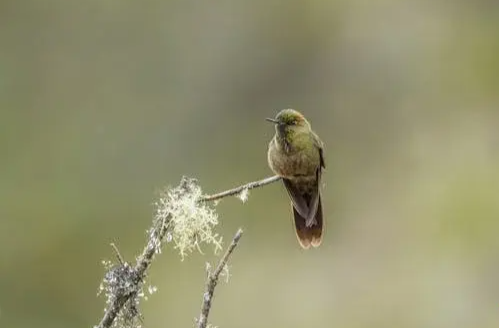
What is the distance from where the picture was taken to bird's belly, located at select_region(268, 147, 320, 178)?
222 cm

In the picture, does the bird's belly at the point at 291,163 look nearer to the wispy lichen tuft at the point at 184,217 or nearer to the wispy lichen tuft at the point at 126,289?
the wispy lichen tuft at the point at 184,217

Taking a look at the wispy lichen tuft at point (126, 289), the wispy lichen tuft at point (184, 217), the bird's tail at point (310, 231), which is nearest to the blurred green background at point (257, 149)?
the bird's tail at point (310, 231)

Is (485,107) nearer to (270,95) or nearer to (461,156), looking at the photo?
(461,156)

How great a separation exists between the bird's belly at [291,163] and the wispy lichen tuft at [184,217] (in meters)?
0.38

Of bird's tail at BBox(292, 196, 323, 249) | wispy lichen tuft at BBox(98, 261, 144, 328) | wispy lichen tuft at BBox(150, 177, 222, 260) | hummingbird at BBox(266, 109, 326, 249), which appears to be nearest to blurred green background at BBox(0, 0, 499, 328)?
bird's tail at BBox(292, 196, 323, 249)

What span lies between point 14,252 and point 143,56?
1713mm

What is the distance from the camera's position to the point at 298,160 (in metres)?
2.24

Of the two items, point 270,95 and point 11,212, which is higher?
point 270,95

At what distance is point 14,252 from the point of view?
758 cm

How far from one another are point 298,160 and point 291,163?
17 millimetres

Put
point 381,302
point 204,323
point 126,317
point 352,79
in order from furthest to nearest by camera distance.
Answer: point 352,79, point 381,302, point 126,317, point 204,323

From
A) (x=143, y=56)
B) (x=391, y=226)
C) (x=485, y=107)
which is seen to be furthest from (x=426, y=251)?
(x=143, y=56)

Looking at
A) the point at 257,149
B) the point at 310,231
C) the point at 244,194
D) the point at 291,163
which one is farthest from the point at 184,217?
the point at 257,149

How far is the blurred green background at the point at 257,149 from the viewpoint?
7.23m
